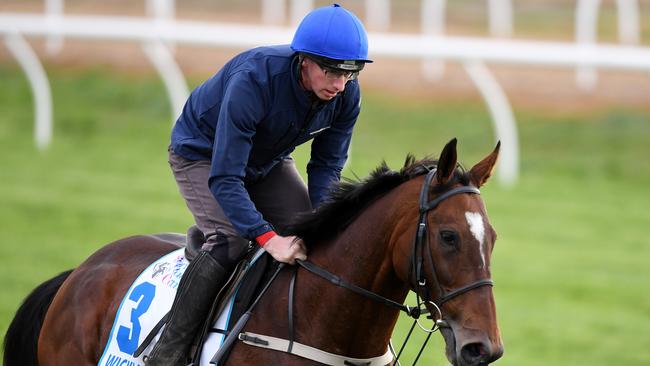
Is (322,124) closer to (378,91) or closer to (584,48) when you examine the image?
(584,48)

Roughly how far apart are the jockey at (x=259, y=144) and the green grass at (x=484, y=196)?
11.6 ft

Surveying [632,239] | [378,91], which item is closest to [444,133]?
[378,91]

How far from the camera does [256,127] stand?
4.35 m

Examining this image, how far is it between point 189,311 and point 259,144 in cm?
75

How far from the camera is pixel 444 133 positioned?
15.0m

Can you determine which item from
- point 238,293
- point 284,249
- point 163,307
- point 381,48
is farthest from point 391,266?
point 381,48

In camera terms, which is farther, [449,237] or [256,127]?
[256,127]

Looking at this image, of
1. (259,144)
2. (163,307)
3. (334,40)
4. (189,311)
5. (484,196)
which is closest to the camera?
(334,40)

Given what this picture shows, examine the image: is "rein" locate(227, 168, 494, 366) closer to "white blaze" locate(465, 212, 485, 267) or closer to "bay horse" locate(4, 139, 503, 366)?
"bay horse" locate(4, 139, 503, 366)

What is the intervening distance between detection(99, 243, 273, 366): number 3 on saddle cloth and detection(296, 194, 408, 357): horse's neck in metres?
0.31

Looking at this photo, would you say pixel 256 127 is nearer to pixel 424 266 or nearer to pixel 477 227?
pixel 424 266

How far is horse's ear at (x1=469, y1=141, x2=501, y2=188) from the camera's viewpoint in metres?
3.94

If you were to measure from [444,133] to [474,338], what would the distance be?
1153cm

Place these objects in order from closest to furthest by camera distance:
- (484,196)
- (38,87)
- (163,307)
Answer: (163,307), (484,196), (38,87)
